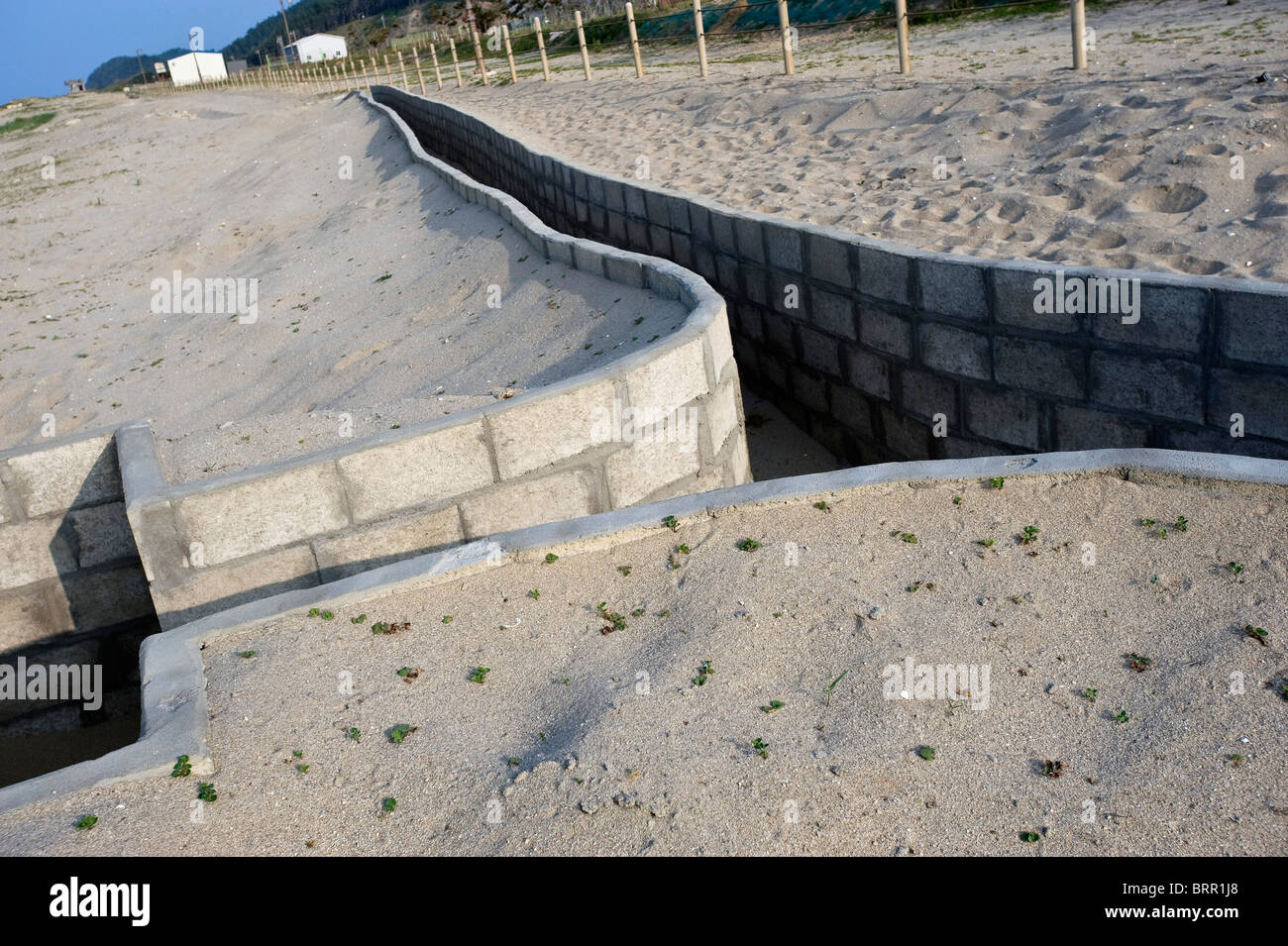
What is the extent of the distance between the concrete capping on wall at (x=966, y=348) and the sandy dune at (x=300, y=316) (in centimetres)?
105

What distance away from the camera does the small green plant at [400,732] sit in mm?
3248

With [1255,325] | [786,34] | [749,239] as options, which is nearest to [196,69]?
[786,34]

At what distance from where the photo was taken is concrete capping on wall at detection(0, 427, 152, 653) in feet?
17.1

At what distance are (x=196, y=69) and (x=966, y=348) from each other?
9373 cm

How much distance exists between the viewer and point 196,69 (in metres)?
86.3

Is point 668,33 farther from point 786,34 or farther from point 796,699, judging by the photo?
point 796,699

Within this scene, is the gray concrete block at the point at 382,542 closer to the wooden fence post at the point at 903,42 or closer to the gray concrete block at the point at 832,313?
the gray concrete block at the point at 832,313

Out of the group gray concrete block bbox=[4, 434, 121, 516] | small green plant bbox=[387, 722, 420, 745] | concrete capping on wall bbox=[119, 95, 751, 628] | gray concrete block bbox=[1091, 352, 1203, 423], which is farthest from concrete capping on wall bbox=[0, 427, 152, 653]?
gray concrete block bbox=[1091, 352, 1203, 423]

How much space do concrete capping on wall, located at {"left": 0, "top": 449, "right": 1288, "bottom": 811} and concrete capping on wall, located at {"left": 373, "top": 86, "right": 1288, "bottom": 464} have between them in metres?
0.90

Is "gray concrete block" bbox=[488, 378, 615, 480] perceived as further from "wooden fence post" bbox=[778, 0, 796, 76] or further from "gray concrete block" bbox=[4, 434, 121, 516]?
"wooden fence post" bbox=[778, 0, 796, 76]

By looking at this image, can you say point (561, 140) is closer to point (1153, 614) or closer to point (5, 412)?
point (5, 412)
